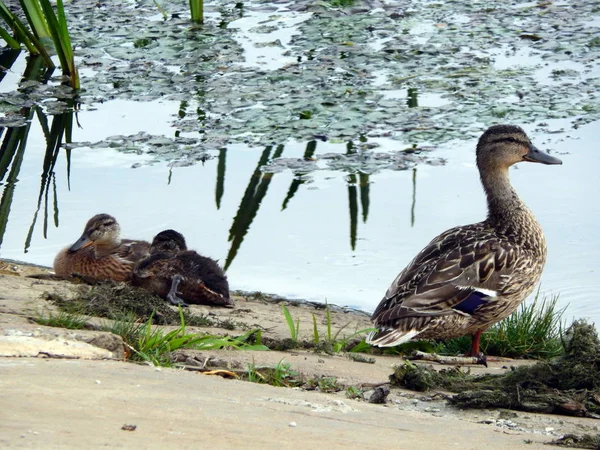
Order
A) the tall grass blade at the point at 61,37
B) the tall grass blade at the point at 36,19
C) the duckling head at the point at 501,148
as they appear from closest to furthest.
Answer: the duckling head at the point at 501,148
the tall grass blade at the point at 61,37
the tall grass blade at the point at 36,19

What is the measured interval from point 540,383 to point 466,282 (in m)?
1.64

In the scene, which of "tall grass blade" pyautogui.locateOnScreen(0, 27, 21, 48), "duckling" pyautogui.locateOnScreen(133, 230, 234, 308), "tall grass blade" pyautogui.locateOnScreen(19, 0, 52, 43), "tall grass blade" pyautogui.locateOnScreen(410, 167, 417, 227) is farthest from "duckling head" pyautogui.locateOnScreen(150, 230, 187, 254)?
"tall grass blade" pyautogui.locateOnScreen(0, 27, 21, 48)

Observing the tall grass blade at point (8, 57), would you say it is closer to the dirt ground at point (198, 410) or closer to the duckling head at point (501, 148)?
the duckling head at point (501, 148)

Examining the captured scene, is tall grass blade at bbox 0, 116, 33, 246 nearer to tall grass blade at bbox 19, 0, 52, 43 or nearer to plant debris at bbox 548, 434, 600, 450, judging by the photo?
tall grass blade at bbox 19, 0, 52, 43

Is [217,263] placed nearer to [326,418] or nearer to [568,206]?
[568,206]

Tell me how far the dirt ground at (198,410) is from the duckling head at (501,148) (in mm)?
2536

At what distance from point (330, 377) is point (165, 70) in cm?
782

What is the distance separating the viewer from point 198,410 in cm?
334

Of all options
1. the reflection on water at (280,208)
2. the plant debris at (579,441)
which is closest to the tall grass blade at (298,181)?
the reflection on water at (280,208)

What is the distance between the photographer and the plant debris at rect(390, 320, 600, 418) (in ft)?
14.7

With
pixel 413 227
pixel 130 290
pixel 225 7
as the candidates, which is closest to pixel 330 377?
pixel 130 290

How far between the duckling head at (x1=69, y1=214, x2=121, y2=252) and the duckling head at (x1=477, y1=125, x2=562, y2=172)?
2694mm

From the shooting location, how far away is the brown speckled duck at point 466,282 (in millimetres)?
6090

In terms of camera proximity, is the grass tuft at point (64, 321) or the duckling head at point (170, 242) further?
the duckling head at point (170, 242)
